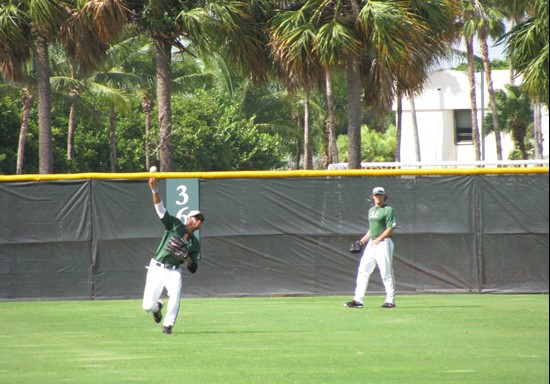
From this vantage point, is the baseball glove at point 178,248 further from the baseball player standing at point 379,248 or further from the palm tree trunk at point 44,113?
the palm tree trunk at point 44,113

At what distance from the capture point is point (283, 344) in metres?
11.4

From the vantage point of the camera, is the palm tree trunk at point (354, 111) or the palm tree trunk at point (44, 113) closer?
the palm tree trunk at point (354, 111)

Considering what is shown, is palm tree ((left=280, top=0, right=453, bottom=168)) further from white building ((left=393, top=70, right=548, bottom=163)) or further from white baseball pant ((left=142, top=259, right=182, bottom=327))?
white building ((left=393, top=70, right=548, bottom=163))

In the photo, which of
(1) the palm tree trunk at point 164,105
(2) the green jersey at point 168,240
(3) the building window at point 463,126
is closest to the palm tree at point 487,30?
(3) the building window at point 463,126

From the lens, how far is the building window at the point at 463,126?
6172 cm

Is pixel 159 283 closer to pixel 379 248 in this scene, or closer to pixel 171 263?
pixel 171 263

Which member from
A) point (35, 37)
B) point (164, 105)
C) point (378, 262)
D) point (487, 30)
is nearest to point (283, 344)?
point (378, 262)

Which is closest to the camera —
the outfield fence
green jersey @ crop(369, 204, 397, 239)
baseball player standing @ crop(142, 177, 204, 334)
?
baseball player standing @ crop(142, 177, 204, 334)

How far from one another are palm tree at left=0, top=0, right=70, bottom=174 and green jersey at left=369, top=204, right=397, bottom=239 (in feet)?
31.4

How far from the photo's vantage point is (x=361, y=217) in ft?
60.7

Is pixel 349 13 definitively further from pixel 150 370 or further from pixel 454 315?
pixel 150 370

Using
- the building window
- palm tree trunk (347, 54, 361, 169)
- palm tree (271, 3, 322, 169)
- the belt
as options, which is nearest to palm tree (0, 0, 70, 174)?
palm tree (271, 3, 322, 169)

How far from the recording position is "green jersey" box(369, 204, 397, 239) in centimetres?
1511

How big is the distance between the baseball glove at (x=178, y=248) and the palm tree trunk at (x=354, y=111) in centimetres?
1038
